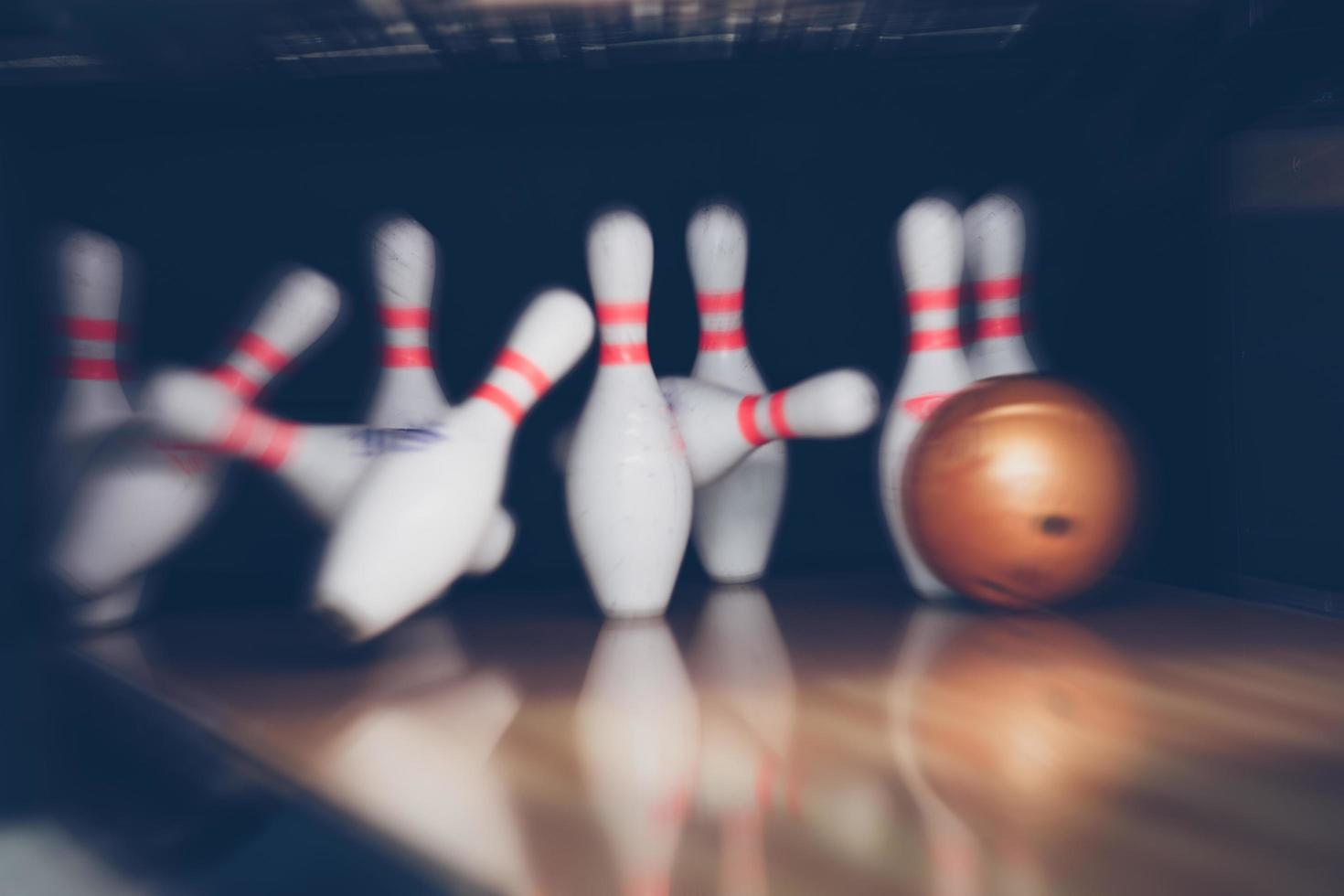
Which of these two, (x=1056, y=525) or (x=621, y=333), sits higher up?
(x=621, y=333)

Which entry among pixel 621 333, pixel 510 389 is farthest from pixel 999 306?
pixel 510 389

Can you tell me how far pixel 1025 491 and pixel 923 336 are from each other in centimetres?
34

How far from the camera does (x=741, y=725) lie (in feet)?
2.53

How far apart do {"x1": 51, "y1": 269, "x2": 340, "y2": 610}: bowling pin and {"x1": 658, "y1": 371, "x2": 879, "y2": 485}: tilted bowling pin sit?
49 centimetres

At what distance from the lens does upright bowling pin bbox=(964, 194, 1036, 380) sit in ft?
4.49

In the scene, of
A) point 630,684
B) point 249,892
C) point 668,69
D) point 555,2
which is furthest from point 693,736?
point 668,69

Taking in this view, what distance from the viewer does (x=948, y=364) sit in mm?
1333

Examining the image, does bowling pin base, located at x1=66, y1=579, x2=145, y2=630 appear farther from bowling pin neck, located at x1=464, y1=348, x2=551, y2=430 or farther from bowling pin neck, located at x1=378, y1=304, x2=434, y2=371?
bowling pin neck, located at x1=464, y1=348, x2=551, y2=430

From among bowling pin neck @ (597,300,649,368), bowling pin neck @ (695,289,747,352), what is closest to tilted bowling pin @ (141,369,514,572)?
bowling pin neck @ (597,300,649,368)

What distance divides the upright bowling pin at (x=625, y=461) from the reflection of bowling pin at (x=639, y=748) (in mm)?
103

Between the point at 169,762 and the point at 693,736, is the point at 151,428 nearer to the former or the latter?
the point at 169,762

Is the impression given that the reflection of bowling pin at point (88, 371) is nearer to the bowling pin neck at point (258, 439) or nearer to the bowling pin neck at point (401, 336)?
the bowling pin neck at point (258, 439)

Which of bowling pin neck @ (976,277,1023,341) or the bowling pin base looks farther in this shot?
bowling pin neck @ (976,277,1023,341)

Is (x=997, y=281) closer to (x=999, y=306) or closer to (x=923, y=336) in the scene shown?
(x=999, y=306)
